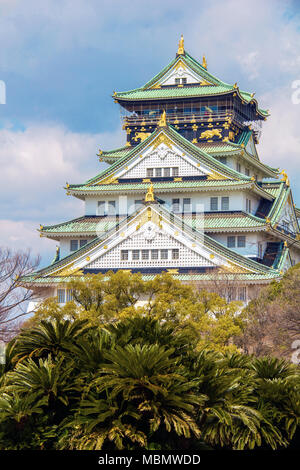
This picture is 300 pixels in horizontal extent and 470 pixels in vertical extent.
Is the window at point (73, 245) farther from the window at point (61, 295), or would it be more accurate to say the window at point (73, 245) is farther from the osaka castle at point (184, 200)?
the window at point (61, 295)

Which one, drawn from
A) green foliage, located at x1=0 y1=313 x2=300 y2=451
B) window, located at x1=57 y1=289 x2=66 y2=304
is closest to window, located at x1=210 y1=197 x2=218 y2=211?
window, located at x1=57 y1=289 x2=66 y2=304

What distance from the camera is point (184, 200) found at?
57.4 metres

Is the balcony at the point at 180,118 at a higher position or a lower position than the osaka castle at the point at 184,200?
higher

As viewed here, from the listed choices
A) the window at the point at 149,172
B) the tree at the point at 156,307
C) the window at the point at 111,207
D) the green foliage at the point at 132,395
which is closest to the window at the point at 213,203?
the window at the point at 149,172

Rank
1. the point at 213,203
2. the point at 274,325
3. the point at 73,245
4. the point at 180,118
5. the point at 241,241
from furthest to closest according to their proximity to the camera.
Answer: the point at 180,118 → the point at 73,245 → the point at 213,203 → the point at 241,241 → the point at 274,325

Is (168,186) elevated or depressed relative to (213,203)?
elevated

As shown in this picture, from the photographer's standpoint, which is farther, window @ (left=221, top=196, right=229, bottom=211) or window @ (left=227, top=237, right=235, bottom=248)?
window @ (left=221, top=196, right=229, bottom=211)

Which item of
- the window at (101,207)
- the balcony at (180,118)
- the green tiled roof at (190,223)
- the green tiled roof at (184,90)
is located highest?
the green tiled roof at (184,90)

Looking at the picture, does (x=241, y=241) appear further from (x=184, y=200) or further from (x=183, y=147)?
(x=183, y=147)

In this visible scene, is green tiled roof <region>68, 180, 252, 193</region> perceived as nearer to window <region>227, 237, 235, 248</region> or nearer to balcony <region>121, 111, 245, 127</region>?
window <region>227, 237, 235, 248</region>

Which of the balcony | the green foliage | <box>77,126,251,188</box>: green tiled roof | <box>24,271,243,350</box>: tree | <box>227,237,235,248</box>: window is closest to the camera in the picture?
the green foliage

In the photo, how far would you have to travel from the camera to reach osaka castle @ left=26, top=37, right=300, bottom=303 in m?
50.7

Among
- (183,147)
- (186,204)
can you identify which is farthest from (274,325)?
(183,147)

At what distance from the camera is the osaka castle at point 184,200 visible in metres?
50.7
